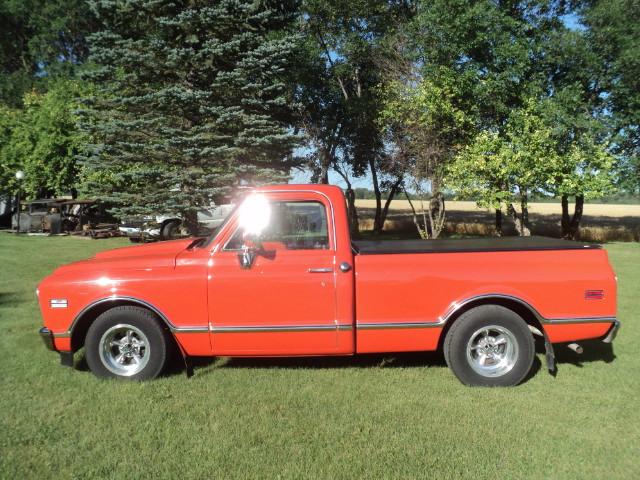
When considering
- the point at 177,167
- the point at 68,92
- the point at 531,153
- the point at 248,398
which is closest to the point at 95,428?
the point at 248,398

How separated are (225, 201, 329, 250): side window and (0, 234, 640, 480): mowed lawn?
1.32 meters

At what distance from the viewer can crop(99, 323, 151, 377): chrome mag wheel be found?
15.4 ft

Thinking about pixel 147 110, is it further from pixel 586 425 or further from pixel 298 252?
pixel 586 425

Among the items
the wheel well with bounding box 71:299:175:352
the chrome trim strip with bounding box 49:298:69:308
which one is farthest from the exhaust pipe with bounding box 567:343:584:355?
the chrome trim strip with bounding box 49:298:69:308

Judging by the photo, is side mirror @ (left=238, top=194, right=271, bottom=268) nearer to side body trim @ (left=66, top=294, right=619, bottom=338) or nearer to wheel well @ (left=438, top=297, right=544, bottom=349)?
Answer: side body trim @ (left=66, top=294, right=619, bottom=338)

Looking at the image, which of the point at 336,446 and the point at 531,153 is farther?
the point at 531,153

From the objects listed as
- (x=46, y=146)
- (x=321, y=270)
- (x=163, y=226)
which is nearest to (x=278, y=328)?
(x=321, y=270)

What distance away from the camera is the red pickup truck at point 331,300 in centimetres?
456

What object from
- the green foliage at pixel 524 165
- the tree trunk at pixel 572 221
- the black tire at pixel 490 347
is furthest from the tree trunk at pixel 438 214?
the black tire at pixel 490 347

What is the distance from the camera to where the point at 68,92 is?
27.0 metres

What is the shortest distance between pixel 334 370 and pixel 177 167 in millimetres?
11355

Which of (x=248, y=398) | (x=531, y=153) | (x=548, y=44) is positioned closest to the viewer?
(x=248, y=398)

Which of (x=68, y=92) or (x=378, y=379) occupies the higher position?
(x=68, y=92)

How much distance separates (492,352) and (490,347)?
2.1 inches
